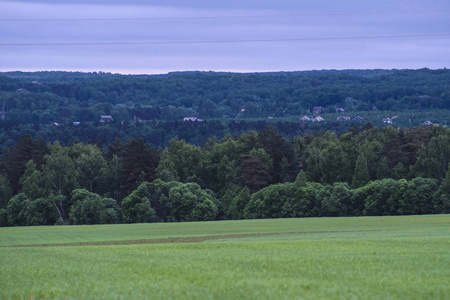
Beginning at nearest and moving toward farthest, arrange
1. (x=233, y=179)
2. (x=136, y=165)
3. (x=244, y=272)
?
(x=244, y=272) < (x=233, y=179) < (x=136, y=165)

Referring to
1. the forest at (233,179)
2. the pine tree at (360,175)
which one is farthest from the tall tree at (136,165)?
the pine tree at (360,175)

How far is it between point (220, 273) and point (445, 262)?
8322 millimetres

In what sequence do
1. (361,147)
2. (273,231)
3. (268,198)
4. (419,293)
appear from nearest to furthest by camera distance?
(419,293) → (273,231) → (268,198) → (361,147)

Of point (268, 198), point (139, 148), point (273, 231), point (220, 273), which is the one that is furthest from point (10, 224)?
point (220, 273)

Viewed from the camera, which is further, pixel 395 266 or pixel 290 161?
pixel 290 161

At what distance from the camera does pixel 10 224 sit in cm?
11025

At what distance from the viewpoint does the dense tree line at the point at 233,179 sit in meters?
102

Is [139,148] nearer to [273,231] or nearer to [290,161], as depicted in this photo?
[290,161]

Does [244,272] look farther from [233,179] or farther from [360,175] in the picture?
[233,179]

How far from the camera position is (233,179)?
125125 millimetres

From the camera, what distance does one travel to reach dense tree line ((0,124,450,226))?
335 ft

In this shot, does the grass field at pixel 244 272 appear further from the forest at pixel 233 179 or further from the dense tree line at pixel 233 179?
the forest at pixel 233 179

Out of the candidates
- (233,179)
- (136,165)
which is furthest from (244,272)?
(136,165)

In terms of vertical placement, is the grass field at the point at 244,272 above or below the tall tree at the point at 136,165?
below
